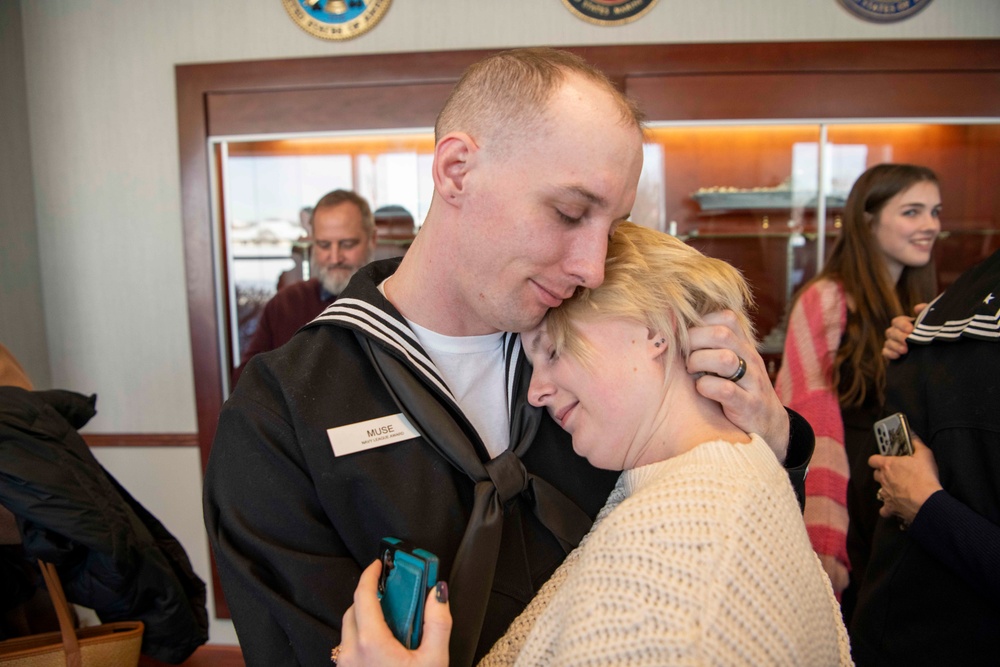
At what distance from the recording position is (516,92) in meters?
1.04

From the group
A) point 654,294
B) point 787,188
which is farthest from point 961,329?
point 787,188

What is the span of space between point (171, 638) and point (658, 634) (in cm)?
177

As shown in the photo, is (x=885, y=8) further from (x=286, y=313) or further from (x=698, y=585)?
(x=698, y=585)

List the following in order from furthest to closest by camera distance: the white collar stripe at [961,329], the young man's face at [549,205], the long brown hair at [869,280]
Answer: the long brown hair at [869,280]
the white collar stripe at [961,329]
the young man's face at [549,205]

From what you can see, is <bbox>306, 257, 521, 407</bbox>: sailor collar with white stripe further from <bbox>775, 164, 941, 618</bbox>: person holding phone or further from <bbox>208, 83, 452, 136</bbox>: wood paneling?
<bbox>208, 83, 452, 136</bbox>: wood paneling

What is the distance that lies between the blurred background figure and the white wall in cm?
54

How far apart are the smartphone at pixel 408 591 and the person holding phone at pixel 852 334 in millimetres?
1717

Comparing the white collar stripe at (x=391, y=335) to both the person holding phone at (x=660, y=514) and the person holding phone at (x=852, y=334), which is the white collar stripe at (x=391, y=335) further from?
the person holding phone at (x=852, y=334)

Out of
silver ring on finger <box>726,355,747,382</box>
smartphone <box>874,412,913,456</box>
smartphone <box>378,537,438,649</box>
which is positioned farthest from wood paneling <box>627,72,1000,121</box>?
smartphone <box>378,537,438,649</box>

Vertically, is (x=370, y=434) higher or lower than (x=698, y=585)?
higher

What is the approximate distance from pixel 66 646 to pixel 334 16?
258cm

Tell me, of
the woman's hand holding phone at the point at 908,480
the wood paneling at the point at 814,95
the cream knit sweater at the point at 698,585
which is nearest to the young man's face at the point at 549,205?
the cream knit sweater at the point at 698,585

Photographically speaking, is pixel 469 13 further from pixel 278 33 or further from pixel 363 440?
pixel 363 440

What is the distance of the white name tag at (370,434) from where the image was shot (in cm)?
103
